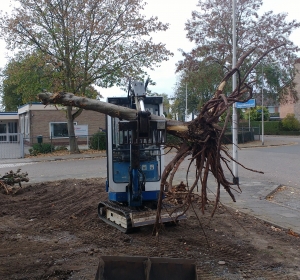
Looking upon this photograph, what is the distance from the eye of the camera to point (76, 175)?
1834 cm

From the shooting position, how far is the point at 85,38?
27.3m

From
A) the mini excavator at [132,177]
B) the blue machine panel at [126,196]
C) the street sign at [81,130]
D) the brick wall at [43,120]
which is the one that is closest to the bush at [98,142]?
the street sign at [81,130]

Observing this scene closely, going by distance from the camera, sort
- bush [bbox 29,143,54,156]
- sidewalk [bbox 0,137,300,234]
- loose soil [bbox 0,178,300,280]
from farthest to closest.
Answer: bush [bbox 29,143,54,156] → sidewalk [bbox 0,137,300,234] → loose soil [bbox 0,178,300,280]

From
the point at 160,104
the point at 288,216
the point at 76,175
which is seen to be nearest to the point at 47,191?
the point at 76,175

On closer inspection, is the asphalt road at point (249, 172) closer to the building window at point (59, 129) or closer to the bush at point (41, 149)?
the bush at point (41, 149)

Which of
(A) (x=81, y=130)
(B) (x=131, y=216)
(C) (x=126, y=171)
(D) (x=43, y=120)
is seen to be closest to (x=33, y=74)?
(A) (x=81, y=130)

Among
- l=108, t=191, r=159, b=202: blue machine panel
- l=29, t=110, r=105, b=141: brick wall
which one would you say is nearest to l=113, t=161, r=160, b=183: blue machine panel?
l=108, t=191, r=159, b=202: blue machine panel

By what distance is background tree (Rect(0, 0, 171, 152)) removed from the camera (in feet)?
86.3

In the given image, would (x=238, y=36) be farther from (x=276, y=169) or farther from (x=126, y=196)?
(x=126, y=196)

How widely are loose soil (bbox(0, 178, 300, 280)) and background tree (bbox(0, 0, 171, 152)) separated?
1719 centimetres

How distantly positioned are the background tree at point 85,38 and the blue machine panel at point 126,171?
1859cm

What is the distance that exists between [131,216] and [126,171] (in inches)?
44.0

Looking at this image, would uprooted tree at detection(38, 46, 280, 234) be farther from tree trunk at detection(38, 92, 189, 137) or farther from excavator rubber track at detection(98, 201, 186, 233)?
excavator rubber track at detection(98, 201, 186, 233)

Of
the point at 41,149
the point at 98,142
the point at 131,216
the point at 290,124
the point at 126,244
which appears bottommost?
the point at 126,244
